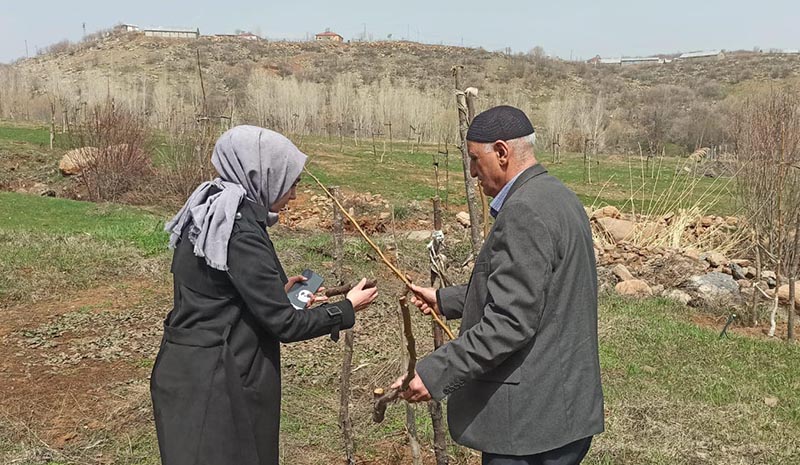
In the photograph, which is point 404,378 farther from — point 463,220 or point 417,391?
point 463,220

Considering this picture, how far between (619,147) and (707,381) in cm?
3052

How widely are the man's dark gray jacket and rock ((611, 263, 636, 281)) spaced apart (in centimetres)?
797

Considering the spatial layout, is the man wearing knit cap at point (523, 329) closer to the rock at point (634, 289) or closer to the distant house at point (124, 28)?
the rock at point (634, 289)

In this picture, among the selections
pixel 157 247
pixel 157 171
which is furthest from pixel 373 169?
pixel 157 247

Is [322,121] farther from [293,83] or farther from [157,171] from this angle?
[157,171]

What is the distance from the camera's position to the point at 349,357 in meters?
3.81

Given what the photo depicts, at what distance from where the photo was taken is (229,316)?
7.04ft

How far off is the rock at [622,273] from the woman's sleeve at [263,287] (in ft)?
26.8

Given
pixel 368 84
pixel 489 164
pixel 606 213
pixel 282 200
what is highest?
pixel 368 84

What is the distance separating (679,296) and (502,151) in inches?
307

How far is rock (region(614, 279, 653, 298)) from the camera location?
900cm

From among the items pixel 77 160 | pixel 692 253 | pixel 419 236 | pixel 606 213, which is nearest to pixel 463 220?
pixel 419 236

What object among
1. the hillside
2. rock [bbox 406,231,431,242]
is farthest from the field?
the hillside

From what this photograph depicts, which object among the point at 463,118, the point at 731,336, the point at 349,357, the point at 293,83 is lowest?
the point at 731,336
